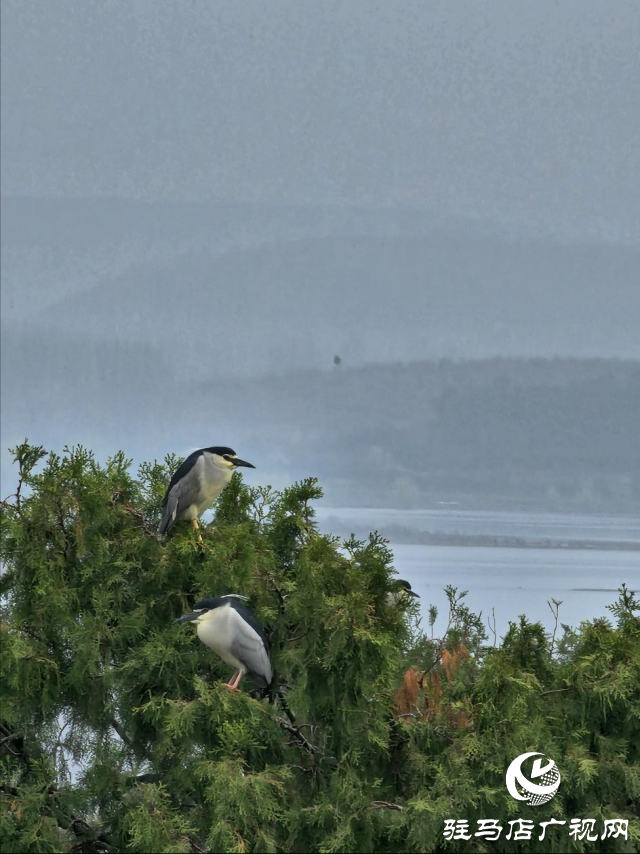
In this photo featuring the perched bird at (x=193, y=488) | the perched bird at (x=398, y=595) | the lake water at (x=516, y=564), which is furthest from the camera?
the lake water at (x=516, y=564)

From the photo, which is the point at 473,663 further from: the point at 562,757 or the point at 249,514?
the point at 249,514

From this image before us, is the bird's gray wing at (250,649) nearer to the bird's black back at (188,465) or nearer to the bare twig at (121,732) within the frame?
the bare twig at (121,732)

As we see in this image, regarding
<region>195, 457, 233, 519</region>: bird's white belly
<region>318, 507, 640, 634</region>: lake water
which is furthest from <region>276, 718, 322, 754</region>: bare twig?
<region>318, 507, 640, 634</region>: lake water

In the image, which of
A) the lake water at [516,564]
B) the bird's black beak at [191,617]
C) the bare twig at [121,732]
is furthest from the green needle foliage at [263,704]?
the lake water at [516,564]

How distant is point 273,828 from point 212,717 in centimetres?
23

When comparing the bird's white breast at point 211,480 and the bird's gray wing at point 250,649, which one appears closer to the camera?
the bird's gray wing at point 250,649

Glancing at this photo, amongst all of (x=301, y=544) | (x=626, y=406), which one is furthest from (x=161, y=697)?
(x=626, y=406)

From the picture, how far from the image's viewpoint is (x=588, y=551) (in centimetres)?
821

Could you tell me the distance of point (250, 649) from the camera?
2264mm

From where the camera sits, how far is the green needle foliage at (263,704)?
2193mm

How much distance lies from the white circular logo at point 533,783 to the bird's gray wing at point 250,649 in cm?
50

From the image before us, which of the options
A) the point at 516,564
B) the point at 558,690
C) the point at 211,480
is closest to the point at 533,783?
the point at 558,690

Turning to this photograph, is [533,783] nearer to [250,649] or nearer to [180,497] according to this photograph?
[250,649]

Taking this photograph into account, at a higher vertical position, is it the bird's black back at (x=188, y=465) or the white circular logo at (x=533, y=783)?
the bird's black back at (x=188, y=465)
